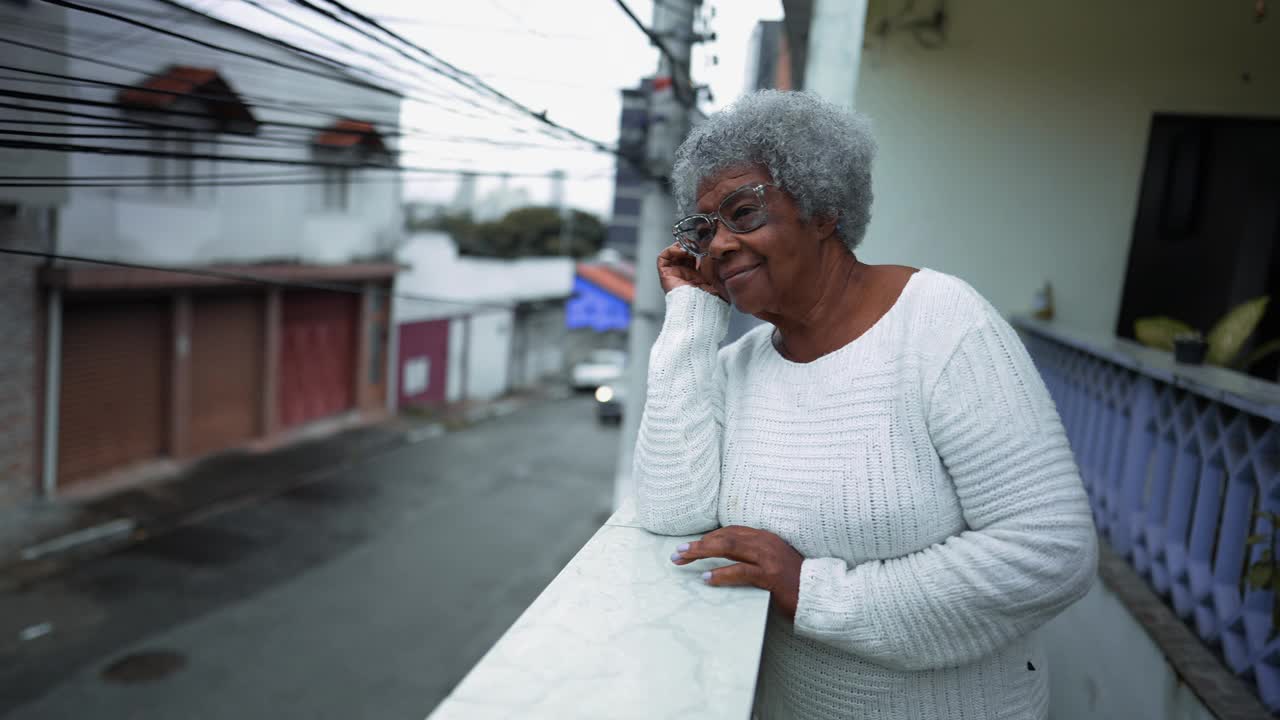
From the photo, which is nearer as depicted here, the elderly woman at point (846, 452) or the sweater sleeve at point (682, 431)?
the elderly woman at point (846, 452)

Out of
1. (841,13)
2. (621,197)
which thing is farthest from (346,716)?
(621,197)

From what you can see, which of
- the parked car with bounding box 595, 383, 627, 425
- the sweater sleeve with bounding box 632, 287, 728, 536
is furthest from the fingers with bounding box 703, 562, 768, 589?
the parked car with bounding box 595, 383, 627, 425

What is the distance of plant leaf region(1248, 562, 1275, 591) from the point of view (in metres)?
2.06

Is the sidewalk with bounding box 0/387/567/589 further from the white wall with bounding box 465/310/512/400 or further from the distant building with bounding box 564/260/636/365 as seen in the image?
the distant building with bounding box 564/260/636/365

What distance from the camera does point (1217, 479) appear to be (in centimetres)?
246

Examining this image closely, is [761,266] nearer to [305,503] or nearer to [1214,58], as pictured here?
[1214,58]

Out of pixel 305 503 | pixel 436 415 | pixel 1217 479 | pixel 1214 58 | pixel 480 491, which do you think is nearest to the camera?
pixel 1217 479

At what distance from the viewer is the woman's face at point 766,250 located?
1459 millimetres

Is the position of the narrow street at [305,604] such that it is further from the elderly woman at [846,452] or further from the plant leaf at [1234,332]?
the elderly woman at [846,452]

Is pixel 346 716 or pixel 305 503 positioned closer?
pixel 346 716

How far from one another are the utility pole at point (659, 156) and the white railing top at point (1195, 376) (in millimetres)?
3230

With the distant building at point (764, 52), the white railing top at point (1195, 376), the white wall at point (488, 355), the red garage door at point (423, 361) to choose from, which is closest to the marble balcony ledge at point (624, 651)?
the white railing top at point (1195, 376)

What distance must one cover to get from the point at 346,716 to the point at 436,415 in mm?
Answer: 13243

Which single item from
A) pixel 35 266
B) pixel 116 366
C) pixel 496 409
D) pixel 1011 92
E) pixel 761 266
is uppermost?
pixel 1011 92
